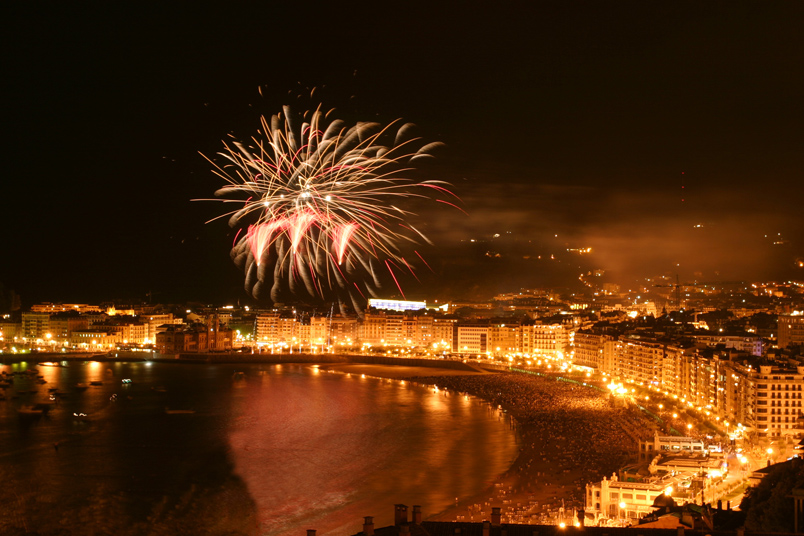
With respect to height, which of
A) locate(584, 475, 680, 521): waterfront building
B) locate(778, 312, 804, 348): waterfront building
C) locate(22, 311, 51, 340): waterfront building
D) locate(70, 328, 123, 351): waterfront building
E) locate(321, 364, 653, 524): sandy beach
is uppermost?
locate(778, 312, 804, 348): waterfront building

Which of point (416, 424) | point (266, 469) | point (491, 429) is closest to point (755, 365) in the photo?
point (491, 429)

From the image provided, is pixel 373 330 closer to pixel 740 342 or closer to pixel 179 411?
pixel 740 342

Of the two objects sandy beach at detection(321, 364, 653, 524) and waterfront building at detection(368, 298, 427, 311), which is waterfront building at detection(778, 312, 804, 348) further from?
waterfront building at detection(368, 298, 427, 311)

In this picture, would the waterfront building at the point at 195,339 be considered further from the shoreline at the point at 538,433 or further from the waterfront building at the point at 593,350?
the waterfront building at the point at 593,350

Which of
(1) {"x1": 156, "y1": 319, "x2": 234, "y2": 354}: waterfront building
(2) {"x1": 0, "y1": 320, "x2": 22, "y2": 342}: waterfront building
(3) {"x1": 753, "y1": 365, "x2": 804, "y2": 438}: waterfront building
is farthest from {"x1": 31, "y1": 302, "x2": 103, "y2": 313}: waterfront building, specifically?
(3) {"x1": 753, "y1": 365, "x2": 804, "y2": 438}: waterfront building

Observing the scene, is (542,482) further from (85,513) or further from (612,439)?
(85,513)

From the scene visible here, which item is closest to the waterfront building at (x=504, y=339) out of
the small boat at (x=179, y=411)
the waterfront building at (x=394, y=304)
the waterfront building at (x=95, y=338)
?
the waterfront building at (x=394, y=304)

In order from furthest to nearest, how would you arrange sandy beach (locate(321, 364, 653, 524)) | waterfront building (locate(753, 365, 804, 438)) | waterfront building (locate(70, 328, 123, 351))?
waterfront building (locate(70, 328, 123, 351)) < waterfront building (locate(753, 365, 804, 438)) < sandy beach (locate(321, 364, 653, 524))
